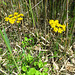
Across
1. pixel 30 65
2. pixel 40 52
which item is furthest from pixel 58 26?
A: pixel 30 65

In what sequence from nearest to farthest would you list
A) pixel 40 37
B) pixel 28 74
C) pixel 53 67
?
pixel 28 74, pixel 53 67, pixel 40 37

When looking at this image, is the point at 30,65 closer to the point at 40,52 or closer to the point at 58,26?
the point at 40,52

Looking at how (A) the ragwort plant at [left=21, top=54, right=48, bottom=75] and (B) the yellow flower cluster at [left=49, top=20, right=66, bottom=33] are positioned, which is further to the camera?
(B) the yellow flower cluster at [left=49, top=20, right=66, bottom=33]

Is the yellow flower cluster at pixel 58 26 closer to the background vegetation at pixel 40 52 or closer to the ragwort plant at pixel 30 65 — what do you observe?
the background vegetation at pixel 40 52

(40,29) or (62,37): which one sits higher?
(40,29)

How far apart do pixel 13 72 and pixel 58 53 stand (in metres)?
0.52

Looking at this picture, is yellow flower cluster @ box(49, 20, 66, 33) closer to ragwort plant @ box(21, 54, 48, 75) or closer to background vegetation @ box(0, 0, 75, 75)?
background vegetation @ box(0, 0, 75, 75)

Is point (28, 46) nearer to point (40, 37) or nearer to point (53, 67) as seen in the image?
point (40, 37)

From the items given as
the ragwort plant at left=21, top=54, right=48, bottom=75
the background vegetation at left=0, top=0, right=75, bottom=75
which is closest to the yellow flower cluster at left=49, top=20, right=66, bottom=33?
the background vegetation at left=0, top=0, right=75, bottom=75

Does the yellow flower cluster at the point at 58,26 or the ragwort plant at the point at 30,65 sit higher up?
the yellow flower cluster at the point at 58,26

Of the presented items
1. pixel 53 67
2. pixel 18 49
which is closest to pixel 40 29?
pixel 18 49

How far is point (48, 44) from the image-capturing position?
1.01 meters

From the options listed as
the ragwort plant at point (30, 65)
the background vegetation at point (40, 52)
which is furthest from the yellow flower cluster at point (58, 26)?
the ragwort plant at point (30, 65)

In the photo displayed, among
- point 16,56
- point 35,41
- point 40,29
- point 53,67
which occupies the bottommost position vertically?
point 53,67
